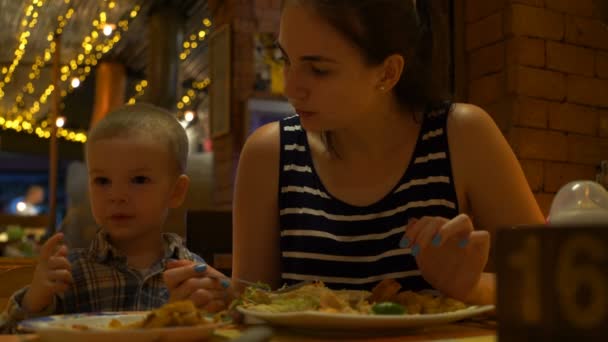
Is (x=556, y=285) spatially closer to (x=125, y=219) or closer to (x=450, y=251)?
(x=450, y=251)

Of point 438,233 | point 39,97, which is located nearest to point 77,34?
point 39,97

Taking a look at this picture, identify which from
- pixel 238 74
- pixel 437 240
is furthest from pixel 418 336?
pixel 238 74

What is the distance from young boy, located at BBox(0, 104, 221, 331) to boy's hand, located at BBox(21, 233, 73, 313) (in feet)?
0.60

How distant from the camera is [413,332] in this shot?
0.72m

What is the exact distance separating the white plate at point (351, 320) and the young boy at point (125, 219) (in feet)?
2.04

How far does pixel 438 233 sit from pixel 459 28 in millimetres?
1798

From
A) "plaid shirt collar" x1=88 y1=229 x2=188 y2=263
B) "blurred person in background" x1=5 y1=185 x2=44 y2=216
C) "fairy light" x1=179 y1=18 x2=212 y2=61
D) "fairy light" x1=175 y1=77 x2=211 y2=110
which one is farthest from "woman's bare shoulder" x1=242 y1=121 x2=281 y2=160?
"fairy light" x1=175 y1=77 x2=211 y2=110

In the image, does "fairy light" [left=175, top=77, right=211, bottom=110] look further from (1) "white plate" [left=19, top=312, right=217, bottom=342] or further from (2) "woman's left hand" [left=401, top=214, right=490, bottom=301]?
(1) "white plate" [left=19, top=312, right=217, bottom=342]

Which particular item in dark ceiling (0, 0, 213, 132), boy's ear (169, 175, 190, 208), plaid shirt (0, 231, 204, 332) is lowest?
plaid shirt (0, 231, 204, 332)

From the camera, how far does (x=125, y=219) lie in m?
1.30

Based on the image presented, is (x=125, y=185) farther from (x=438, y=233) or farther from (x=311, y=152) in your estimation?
(x=438, y=233)

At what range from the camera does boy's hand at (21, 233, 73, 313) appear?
1001 mm

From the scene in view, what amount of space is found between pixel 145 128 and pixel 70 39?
8175 mm

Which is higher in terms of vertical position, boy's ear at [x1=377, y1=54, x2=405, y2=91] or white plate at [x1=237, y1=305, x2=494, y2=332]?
boy's ear at [x1=377, y1=54, x2=405, y2=91]
